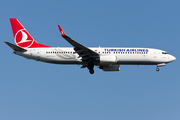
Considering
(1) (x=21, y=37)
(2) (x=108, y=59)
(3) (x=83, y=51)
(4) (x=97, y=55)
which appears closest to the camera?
(3) (x=83, y=51)

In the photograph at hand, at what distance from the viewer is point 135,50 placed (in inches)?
1764

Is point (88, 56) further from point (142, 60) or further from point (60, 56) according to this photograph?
point (142, 60)

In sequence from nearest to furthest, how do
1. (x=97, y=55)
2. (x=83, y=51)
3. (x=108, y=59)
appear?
1. (x=83, y=51)
2. (x=108, y=59)
3. (x=97, y=55)

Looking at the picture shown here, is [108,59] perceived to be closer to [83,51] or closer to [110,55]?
[110,55]

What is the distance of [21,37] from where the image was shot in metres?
47.6

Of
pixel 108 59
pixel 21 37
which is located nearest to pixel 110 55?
pixel 108 59

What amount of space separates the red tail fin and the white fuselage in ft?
5.64

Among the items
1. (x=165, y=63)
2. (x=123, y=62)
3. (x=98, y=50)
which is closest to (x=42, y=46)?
(x=98, y=50)

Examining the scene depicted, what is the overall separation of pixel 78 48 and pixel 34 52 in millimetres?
7081

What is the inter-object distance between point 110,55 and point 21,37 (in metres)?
14.3

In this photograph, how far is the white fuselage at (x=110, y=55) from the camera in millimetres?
44375

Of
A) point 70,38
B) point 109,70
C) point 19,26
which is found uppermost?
point 19,26

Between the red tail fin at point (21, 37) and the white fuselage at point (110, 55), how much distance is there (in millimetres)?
1721

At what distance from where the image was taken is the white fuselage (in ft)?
146
